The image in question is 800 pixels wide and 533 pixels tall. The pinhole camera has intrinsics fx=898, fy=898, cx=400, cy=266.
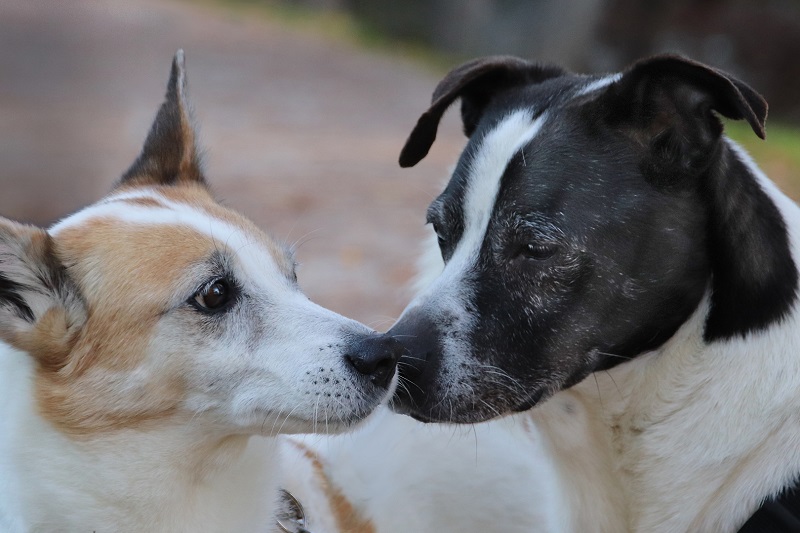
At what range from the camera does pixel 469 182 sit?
114 inches

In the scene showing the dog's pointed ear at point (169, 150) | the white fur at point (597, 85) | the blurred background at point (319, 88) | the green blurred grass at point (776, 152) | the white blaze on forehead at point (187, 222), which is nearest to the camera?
the white blaze on forehead at point (187, 222)

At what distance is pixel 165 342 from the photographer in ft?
8.52

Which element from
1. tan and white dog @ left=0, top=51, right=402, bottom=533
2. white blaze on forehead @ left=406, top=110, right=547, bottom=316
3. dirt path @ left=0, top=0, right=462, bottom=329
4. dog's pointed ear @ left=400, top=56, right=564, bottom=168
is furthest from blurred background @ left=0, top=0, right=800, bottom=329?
white blaze on forehead @ left=406, top=110, right=547, bottom=316

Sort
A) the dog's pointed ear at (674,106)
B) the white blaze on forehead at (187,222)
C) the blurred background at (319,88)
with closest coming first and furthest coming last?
the dog's pointed ear at (674,106) < the white blaze on forehead at (187,222) < the blurred background at (319,88)

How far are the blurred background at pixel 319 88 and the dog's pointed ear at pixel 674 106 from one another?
144 cm

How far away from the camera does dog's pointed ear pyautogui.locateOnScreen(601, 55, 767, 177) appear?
2.53 meters

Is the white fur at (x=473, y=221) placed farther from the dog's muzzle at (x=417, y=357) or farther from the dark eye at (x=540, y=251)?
the dark eye at (x=540, y=251)

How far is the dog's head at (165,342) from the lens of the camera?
2.59 m

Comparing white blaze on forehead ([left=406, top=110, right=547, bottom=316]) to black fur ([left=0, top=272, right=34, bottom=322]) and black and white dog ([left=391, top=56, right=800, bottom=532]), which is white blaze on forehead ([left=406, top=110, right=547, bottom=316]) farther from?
black fur ([left=0, top=272, right=34, bottom=322])

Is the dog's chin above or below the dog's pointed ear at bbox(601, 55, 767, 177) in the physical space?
below

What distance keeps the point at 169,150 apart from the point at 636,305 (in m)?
1.75

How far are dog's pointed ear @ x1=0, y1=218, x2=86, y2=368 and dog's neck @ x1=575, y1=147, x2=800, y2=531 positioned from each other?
1.57m

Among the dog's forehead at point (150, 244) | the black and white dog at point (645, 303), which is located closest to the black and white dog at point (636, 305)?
the black and white dog at point (645, 303)

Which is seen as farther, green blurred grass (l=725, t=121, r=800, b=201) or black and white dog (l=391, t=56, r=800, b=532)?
green blurred grass (l=725, t=121, r=800, b=201)
